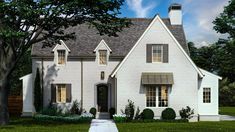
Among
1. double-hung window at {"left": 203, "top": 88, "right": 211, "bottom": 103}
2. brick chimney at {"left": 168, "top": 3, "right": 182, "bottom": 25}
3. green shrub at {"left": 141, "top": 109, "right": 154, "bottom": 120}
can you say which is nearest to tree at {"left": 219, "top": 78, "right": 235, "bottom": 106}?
brick chimney at {"left": 168, "top": 3, "right": 182, "bottom": 25}

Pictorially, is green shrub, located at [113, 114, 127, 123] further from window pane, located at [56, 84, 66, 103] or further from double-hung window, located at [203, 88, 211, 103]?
double-hung window, located at [203, 88, 211, 103]

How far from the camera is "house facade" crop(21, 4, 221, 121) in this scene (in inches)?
1282

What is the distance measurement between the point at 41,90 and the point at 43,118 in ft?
18.5

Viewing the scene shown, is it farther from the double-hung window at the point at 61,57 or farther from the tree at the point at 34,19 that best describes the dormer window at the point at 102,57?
the tree at the point at 34,19

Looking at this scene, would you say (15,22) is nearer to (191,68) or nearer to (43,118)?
(43,118)

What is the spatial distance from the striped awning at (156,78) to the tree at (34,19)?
730 cm

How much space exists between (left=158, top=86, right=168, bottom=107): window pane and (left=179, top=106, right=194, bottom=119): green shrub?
1.44 m

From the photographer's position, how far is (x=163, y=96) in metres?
32.6

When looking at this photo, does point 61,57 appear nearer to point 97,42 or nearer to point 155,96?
point 97,42

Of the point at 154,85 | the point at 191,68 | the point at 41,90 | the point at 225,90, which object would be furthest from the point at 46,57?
the point at 225,90

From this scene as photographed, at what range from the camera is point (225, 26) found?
168 ft

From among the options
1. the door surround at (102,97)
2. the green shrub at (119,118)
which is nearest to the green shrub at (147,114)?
the green shrub at (119,118)

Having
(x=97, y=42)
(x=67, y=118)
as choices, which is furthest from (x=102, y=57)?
(x=67, y=118)

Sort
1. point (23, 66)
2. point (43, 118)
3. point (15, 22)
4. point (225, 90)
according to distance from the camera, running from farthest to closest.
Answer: point (23, 66), point (225, 90), point (43, 118), point (15, 22)
